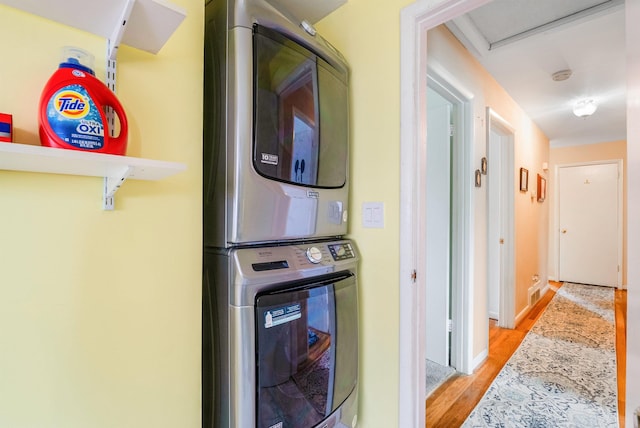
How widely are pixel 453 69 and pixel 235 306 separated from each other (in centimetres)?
212

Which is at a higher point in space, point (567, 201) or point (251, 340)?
point (567, 201)

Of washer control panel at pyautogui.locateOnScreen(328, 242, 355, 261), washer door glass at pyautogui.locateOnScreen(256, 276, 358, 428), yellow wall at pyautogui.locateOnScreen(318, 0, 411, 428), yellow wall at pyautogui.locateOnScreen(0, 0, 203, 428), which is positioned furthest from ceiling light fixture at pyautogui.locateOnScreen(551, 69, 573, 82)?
yellow wall at pyautogui.locateOnScreen(0, 0, 203, 428)

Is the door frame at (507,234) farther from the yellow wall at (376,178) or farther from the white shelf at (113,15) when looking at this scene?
the white shelf at (113,15)

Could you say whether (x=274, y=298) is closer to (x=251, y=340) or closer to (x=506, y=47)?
(x=251, y=340)

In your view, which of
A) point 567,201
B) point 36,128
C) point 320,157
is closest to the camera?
point 36,128

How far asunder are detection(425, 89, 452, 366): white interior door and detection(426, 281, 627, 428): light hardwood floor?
26cm

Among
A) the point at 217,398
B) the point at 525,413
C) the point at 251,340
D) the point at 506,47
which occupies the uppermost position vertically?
the point at 506,47

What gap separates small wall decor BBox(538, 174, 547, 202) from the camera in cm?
427

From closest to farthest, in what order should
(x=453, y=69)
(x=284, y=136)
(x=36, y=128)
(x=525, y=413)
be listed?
1. (x=36, y=128)
2. (x=284, y=136)
3. (x=525, y=413)
4. (x=453, y=69)

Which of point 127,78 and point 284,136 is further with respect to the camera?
point 284,136

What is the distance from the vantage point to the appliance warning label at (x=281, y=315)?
3.29 feet

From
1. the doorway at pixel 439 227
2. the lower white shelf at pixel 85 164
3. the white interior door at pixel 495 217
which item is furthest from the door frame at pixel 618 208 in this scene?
the lower white shelf at pixel 85 164

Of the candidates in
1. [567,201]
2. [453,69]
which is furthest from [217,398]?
[567,201]

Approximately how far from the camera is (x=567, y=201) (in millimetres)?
5309
